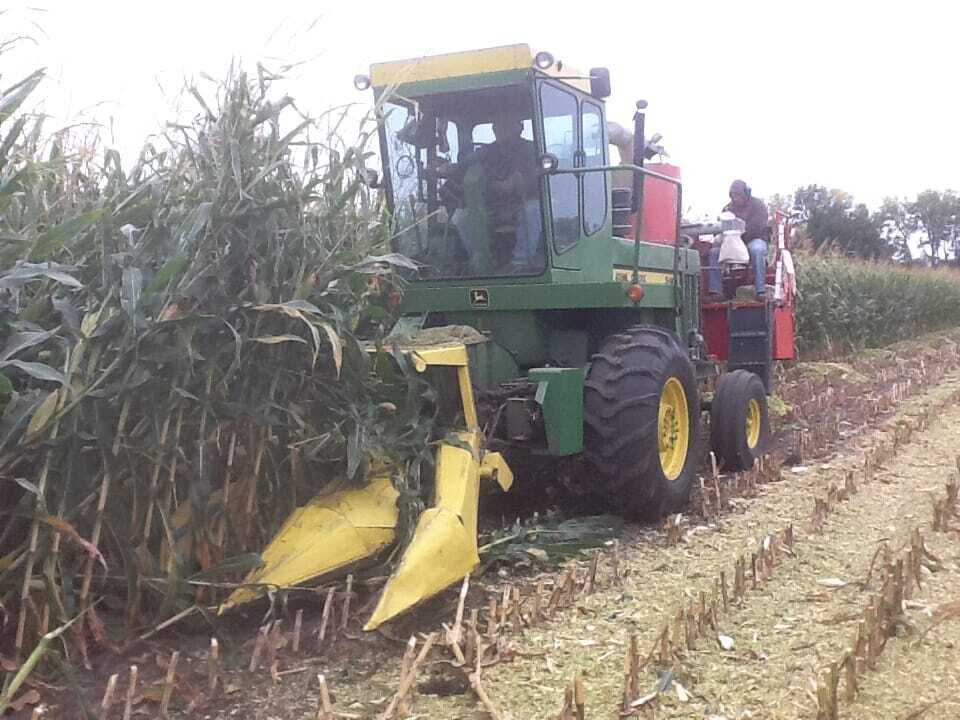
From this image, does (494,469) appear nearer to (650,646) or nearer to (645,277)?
(650,646)

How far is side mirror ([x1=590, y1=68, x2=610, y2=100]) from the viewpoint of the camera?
5016 mm

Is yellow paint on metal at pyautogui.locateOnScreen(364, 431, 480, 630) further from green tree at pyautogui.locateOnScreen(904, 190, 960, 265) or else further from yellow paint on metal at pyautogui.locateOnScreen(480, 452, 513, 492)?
green tree at pyautogui.locateOnScreen(904, 190, 960, 265)

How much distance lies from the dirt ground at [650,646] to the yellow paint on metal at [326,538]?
19 centimetres

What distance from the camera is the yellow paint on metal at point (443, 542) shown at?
305 centimetres

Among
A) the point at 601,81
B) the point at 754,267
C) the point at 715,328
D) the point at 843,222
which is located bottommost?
the point at 715,328

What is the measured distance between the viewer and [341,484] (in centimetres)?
348

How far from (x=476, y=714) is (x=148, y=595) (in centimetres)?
105

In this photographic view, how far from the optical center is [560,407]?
4.34 meters

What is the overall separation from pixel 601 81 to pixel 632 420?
172cm

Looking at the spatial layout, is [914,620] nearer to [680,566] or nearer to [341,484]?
[680,566]

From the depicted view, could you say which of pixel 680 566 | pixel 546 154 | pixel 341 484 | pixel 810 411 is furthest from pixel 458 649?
pixel 810 411

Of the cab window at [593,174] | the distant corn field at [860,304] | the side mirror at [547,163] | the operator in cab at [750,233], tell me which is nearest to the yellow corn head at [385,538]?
the side mirror at [547,163]

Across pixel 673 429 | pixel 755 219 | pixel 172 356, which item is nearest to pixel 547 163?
pixel 673 429

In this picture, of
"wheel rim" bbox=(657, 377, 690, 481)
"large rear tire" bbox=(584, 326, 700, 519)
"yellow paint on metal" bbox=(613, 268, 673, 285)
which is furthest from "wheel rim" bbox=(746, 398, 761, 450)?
"large rear tire" bbox=(584, 326, 700, 519)
